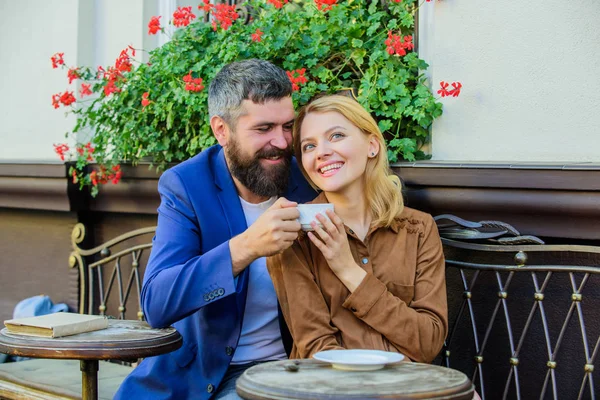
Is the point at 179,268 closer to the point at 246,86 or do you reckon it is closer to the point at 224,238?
the point at 224,238

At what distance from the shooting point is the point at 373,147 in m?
3.05

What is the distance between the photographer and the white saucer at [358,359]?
2.19 metres

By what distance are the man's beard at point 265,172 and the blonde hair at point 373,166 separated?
13 centimetres

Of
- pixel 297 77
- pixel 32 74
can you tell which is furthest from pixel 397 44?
Answer: pixel 32 74

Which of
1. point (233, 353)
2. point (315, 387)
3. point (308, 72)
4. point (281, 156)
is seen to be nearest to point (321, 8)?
point (308, 72)

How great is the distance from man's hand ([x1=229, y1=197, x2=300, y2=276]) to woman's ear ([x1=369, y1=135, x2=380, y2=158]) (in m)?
0.46

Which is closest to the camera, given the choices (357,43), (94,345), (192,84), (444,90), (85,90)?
(94,345)

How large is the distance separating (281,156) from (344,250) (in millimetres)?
617

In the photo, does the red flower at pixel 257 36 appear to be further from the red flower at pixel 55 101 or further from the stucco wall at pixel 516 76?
the red flower at pixel 55 101

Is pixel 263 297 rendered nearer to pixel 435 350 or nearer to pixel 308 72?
pixel 435 350

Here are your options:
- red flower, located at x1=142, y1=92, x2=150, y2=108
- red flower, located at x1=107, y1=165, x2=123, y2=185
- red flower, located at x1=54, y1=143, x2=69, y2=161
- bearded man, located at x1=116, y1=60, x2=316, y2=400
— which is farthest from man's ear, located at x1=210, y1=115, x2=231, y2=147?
red flower, located at x1=54, y1=143, x2=69, y2=161

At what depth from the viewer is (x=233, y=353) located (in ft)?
9.96

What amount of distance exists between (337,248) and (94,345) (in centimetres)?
90

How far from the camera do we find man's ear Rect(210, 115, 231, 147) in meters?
3.35
